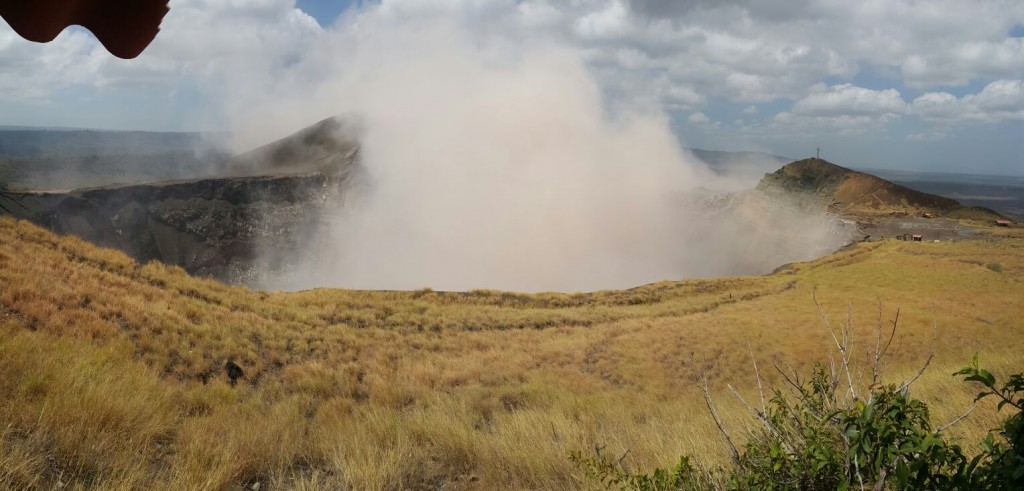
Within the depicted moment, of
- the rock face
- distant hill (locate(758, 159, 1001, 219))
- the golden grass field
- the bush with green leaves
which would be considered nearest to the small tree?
the bush with green leaves

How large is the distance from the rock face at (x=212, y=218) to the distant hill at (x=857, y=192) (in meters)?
88.9

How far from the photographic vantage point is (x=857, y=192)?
8556 centimetres

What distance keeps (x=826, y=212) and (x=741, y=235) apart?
16.7 meters

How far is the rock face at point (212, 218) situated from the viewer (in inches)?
2717

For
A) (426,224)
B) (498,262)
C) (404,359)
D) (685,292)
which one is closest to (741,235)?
(498,262)

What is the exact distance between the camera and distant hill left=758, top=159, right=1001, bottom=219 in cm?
7475

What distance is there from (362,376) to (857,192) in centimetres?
9692

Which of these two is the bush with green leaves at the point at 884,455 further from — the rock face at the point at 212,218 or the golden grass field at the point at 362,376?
the rock face at the point at 212,218

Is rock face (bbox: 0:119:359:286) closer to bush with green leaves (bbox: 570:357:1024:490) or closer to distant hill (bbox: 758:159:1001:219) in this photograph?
bush with green leaves (bbox: 570:357:1024:490)

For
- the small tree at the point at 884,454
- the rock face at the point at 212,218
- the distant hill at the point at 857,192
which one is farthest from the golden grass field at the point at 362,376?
the rock face at the point at 212,218

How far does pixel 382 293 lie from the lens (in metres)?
30.2

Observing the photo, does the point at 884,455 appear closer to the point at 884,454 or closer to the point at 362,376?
the point at 884,454

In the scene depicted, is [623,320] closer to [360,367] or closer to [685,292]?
[685,292]

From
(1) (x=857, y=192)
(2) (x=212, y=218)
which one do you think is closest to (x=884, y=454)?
(2) (x=212, y=218)
